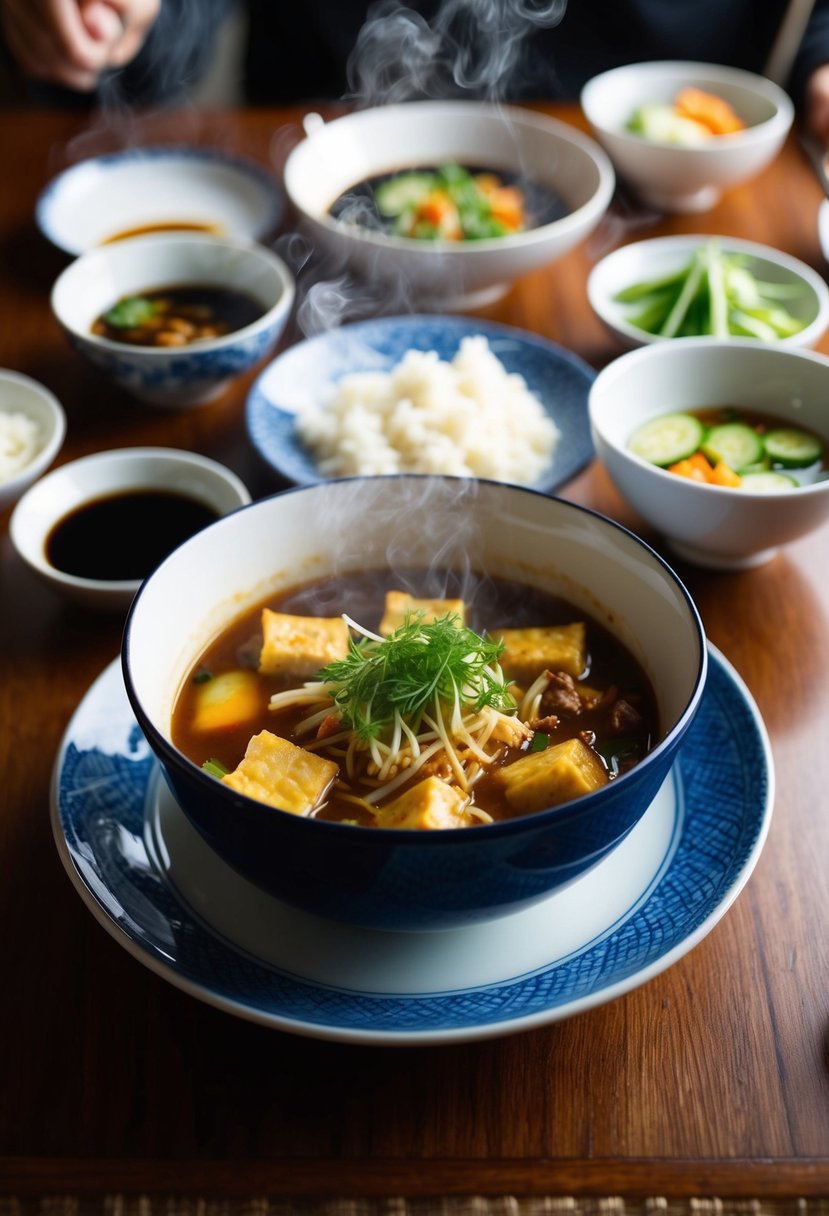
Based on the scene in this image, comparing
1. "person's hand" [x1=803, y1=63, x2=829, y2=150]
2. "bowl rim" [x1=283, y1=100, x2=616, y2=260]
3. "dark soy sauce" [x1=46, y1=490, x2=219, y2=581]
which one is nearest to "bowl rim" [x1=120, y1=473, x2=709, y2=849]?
"dark soy sauce" [x1=46, y1=490, x2=219, y2=581]

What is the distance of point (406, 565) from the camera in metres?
2.00

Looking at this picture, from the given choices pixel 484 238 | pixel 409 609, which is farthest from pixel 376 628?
pixel 484 238

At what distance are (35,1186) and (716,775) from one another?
1080 mm

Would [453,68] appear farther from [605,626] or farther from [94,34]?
[605,626]

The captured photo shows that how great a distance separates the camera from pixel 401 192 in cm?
325

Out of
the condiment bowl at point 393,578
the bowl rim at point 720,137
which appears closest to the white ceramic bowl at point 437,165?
the bowl rim at point 720,137

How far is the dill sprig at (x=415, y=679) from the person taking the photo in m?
1.63

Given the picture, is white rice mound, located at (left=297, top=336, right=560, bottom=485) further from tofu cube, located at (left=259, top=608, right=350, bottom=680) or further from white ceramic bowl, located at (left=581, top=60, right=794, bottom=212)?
white ceramic bowl, located at (left=581, top=60, right=794, bottom=212)

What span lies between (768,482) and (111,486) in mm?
1358

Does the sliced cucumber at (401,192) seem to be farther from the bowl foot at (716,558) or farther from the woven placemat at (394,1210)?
the woven placemat at (394,1210)

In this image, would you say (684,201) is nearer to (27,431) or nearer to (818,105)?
(818,105)

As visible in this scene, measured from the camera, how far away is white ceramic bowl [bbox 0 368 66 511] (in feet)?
7.74

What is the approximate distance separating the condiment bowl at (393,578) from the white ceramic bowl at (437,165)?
114cm

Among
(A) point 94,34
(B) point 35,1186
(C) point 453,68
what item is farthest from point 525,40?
(B) point 35,1186
